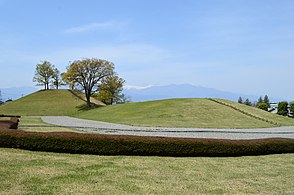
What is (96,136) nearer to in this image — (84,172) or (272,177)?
(84,172)

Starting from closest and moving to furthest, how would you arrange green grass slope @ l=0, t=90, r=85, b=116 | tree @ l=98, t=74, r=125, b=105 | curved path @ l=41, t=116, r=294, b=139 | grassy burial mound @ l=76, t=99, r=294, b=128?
curved path @ l=41, t=116, r=294, b=139 → grassy burial mound @ l=76, t=99, r=294, b=128 → green grass slope @ l=0, t=90, r=85, b=116 → tree @ l=98, t=74, r=125, b=105

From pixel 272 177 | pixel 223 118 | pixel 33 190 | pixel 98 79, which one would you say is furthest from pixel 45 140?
pixel 98 79

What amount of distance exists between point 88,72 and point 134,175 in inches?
2509

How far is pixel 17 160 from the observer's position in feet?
31.2

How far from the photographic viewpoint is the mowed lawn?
7.54 meters

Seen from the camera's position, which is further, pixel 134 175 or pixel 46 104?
pixel 46 104

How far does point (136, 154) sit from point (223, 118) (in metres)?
33.1

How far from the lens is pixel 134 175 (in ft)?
29.9

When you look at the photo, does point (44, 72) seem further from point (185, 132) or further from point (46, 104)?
point (185, 132)

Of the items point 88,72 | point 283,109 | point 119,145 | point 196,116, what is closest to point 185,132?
point 119,145

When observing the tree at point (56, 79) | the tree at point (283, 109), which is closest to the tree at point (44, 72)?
the tree at point (56, 79)

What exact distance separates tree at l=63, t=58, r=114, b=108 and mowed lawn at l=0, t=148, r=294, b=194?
6066 cm

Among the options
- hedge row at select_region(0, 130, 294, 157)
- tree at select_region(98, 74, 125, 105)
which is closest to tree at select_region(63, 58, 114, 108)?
tree at select_region(98, 74, 125, 105)

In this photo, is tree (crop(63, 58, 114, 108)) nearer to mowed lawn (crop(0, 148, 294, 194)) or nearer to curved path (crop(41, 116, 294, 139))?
curved path (crop(41, 116, 294, 139))
